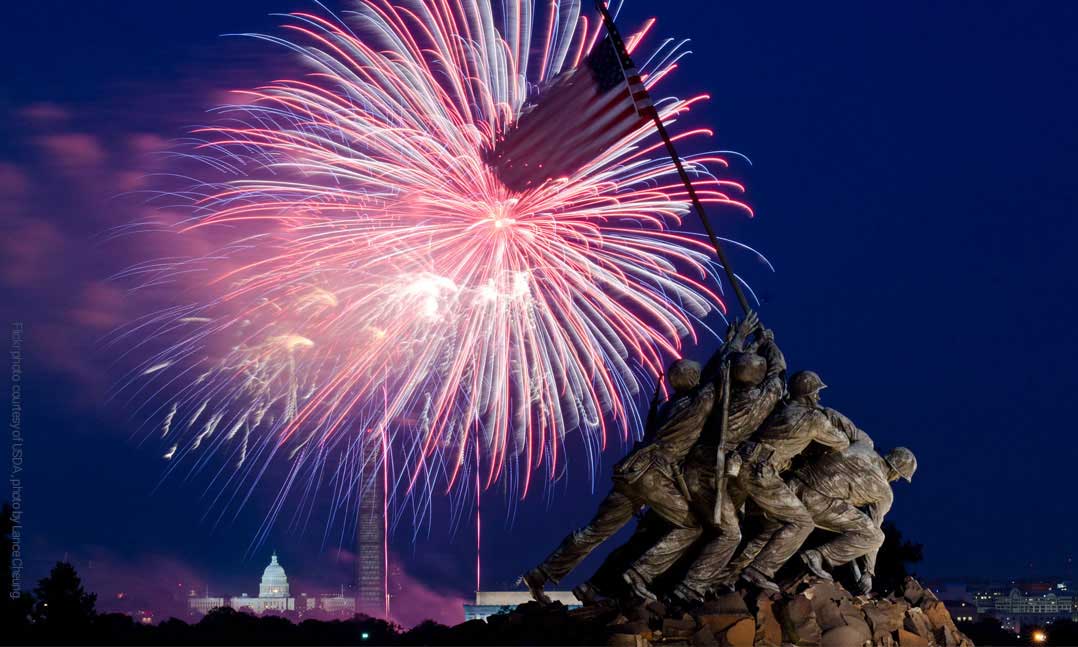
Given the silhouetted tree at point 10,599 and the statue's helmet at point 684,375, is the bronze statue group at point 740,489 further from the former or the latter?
the silhouetted tree at point 10,599

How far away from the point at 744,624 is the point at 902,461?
14.5ft

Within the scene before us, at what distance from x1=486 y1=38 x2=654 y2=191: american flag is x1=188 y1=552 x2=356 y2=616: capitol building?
115 feet

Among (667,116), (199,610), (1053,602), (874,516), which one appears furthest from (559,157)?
(199,610)

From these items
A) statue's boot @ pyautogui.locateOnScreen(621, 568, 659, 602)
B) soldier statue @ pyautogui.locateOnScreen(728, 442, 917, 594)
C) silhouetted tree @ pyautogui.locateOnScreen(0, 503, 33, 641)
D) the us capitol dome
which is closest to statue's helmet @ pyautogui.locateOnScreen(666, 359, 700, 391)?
soldier statue @ pyautogui.locateOnScreen(728, 442, 917, 594)

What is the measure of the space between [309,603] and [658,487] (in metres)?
69.3

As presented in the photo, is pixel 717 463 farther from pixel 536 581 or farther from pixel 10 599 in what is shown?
pixel 10 599

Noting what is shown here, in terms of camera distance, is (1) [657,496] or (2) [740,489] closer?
(2) [740,489]

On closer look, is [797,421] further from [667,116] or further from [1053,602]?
[1053,602]

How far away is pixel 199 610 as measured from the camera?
224 feet

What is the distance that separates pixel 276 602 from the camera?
294 feet

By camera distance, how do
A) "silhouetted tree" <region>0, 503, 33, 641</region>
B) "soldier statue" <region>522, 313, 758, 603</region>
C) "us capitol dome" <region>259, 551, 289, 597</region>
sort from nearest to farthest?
"soldier statue" <region>522, 313, 758, 603</region>, "silhouetted tree" <region>0, 503, 33, 641</region>, "us capitol dome" <region>259, 551, 289, 597</region>

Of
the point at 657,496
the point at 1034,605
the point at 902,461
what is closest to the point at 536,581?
the point at 657,496

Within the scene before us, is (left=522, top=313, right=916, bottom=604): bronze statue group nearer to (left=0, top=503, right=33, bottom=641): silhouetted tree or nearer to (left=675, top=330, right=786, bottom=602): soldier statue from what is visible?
(left=675, top=330, right=786, bottom=602): soldier statue

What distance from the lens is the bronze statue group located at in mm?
17172
